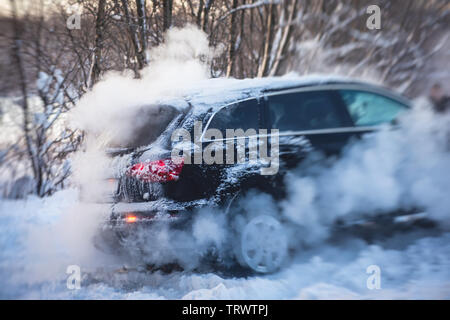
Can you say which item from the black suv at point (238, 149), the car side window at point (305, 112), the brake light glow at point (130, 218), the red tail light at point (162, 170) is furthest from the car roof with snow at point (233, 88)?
the brake light glow at point (130, 218)

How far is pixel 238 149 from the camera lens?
3023 mm

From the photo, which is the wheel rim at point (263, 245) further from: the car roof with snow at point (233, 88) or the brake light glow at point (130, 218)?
the car roof with snow at point (233, 88)

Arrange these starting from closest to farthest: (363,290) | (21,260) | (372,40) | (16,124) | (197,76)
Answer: (363,290) → (21,260) → (16,124) → (197,76) → (372,40)

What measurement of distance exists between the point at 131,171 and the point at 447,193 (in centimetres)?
345

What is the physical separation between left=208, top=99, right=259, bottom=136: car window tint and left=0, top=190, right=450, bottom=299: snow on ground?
4.44 ft

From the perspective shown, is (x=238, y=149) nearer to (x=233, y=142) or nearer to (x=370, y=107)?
(x=233, y=142)

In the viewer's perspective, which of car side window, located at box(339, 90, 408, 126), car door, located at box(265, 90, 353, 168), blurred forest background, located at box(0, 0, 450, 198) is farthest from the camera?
blurred forest background, located at box(0, 0, 450, 198)

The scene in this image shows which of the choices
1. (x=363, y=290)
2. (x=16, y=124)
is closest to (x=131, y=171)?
(x=363, y=290)

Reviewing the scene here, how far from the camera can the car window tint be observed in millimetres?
3006

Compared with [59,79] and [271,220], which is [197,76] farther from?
[271,220]

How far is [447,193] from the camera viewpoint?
3.82 m

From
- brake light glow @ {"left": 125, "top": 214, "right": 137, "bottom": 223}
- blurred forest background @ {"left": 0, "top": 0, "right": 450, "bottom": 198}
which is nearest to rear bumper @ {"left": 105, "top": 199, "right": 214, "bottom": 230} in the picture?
brake light glow @ {"left": 125, "top": 214, "right": 137, "bottom": 223}

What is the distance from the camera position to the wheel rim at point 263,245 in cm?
305

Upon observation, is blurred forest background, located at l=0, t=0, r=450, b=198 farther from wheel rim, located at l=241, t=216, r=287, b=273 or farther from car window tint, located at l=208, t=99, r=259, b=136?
wheel rim, located at l=241, t=216, r=287, b=273
